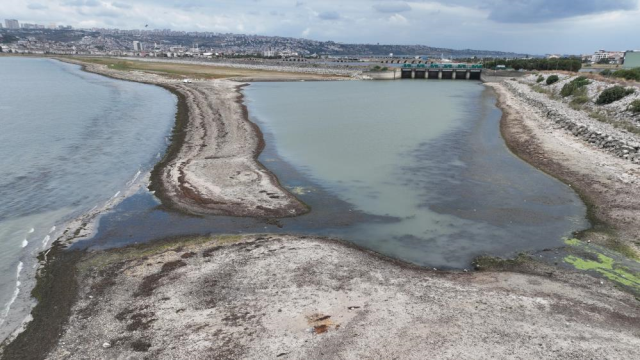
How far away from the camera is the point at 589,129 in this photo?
36031 millimetres

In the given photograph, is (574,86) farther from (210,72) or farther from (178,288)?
(210,72)

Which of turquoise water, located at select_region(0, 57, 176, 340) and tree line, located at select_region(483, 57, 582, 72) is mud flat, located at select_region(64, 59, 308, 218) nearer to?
turquoise water, located at select_region(0, 57, 176, 340)

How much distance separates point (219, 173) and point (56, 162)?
528 inches

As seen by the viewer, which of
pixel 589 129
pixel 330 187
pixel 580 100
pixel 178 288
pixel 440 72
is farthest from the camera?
pixel 440 72

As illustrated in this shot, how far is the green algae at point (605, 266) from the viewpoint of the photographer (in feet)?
51.1

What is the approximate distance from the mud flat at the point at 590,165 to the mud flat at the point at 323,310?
5.60 meters

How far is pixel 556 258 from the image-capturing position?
680 inches

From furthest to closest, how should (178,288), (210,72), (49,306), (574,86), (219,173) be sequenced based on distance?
(210,72)
(574,86)
(219,173)
(178,288)
(49,306)

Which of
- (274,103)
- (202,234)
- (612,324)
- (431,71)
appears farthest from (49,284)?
(431,71)

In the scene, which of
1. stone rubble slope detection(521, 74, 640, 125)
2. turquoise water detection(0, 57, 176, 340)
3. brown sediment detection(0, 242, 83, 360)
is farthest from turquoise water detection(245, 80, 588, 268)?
turquoise water detection(0, 57, 176, 340)

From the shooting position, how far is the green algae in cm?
1557

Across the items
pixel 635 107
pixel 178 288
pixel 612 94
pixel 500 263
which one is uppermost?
pixel 612 94

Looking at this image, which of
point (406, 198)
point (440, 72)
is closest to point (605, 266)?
point (406, 198)

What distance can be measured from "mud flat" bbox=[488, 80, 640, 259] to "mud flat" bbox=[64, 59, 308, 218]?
576 inches
